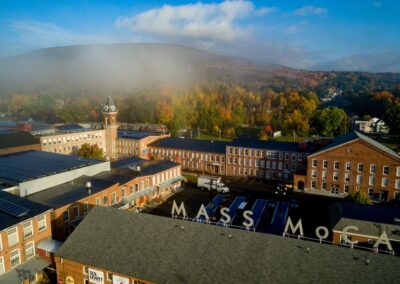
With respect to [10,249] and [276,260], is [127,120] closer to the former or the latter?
[10,249]

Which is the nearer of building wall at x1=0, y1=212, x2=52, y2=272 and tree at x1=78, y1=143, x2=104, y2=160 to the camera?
building wall at x1=0, y1=212, x2=52, y2=272

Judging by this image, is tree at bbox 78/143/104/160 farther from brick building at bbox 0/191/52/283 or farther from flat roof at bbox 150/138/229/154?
brick building at bbox 0/191/52/283

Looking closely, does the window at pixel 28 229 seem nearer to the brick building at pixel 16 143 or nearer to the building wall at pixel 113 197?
the building wall at pixel 113 197

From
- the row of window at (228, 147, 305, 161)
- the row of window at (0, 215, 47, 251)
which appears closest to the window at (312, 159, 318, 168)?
the row of window at (228, 147, 305, 161)

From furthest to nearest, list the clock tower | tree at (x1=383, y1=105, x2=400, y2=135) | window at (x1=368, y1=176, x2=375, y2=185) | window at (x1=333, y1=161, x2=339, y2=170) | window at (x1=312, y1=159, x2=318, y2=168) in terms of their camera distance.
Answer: tree at (x1=383, y1=105, x2=400, y2=135) < the clock tower < window at (x1=312, y1=159, x2=318, y2=168) < window at (x1=333, y1=161, x2=339, y2=170) < window at (x1=368, y1=176, x2=375, y2=185)

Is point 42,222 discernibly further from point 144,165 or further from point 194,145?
point 194,145

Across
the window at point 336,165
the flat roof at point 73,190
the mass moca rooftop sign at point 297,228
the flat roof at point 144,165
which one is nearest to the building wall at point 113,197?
the flat roof at point 73,190
